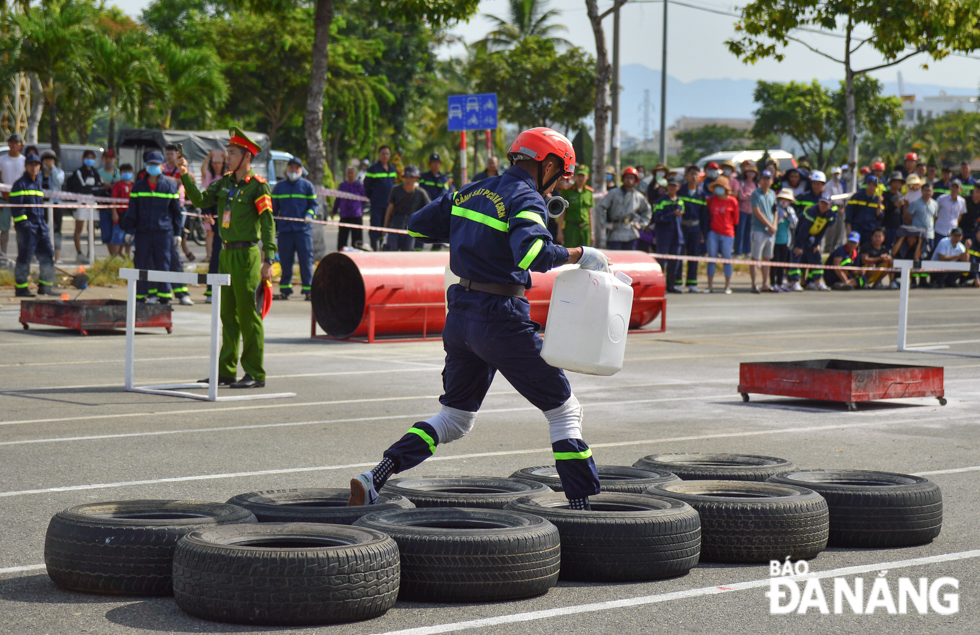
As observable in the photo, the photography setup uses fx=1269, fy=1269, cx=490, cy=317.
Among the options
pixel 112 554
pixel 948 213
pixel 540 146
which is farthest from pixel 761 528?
pixel 948 213

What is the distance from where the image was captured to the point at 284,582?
463 centimetres

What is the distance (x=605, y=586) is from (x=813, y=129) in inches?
2818

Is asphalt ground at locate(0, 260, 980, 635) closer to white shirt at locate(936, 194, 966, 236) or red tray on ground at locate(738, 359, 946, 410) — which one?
red tray on ground at locate(738, 359, 946, 410)

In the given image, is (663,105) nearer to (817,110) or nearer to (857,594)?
(817,110)

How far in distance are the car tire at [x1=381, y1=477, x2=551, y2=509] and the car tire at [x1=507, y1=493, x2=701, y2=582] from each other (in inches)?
20.8

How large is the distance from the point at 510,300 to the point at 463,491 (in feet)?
3.45

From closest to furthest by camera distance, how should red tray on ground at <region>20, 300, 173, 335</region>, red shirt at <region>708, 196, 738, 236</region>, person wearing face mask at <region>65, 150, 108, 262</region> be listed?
red tray on ground at <region>20, 300, 173, 335</region> < red shirt at <region>708, 196, 738, 236</region> < person wearing face mask at <region>65, 150, 108, 262</region>

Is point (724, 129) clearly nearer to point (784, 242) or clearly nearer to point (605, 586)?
point (784, 242)

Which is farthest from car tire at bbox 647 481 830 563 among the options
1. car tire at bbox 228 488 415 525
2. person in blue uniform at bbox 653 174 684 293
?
person in blue uniform at bbox 653 174 684 293

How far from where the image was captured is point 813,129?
2896 inches

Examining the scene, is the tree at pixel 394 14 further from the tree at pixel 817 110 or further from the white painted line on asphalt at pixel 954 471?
the tree at pixel 817 110

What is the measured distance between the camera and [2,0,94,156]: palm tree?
3612 centimetres

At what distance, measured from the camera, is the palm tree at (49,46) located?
36125 mm

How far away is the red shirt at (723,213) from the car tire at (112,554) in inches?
778
